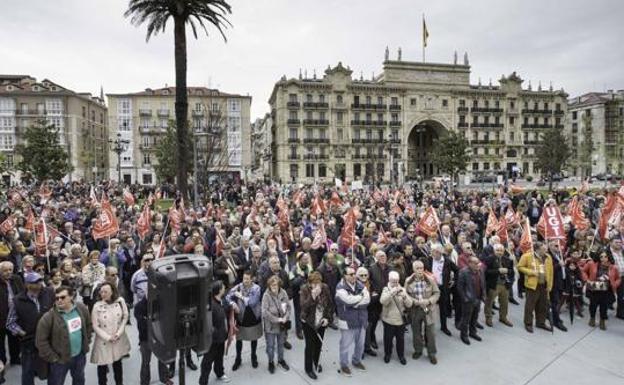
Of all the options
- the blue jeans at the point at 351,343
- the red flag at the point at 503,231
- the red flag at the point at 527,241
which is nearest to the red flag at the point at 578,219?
the red flag at the point at 503,231

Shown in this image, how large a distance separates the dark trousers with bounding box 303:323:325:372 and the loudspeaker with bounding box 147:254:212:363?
2.52 m

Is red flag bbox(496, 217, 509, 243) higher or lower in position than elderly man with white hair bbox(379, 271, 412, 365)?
higher

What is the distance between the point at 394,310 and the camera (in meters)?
7.12

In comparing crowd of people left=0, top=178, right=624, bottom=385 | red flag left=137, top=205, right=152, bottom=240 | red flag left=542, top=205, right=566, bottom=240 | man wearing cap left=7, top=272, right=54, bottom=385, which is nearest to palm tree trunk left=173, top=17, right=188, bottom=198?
red flag left=137, top=205, right=152, bottom=240

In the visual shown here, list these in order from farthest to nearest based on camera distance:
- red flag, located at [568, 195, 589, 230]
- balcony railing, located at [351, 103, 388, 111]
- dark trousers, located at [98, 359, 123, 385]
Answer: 1. balcony railing, located at [351, 103, 388, 111]
2. red flag, located at [568, 195, 589, 230]
3. dark trousers, located at [98, 359, 123, 385]

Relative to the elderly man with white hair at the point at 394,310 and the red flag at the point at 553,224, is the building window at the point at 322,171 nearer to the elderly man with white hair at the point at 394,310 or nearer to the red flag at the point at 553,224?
the red flag at the point at 553,224

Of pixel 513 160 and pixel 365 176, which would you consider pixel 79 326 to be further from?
pixel 513 160

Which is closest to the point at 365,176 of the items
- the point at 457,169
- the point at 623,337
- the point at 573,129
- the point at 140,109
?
the point at 457,169

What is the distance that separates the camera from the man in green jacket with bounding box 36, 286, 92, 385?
5.44m

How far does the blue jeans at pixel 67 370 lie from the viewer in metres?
5.61

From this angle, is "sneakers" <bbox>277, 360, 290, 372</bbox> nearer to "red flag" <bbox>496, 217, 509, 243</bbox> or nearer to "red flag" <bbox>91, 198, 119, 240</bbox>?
"red flag" <bbox>91, 198, 119, 240</bbox>

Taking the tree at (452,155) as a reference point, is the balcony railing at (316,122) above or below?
above

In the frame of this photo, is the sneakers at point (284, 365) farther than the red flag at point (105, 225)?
No

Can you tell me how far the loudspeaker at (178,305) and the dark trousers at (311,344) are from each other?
8.26 feet
